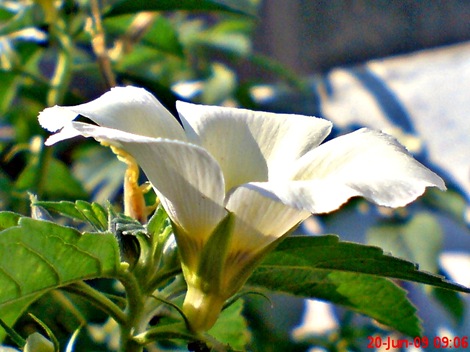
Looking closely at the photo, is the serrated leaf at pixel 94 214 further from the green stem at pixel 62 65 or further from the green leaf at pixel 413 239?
the green leaf at pixel 413 239

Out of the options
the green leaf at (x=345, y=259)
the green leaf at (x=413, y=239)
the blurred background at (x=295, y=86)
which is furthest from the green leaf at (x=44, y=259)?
the green leaf at (x=413, y=239)

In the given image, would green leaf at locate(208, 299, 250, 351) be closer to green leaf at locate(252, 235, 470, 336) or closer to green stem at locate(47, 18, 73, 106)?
green leaf at locate(252, 235, 470, 336)

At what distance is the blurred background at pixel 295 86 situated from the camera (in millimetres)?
874

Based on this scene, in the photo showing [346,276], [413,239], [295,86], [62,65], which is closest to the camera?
[346,276]

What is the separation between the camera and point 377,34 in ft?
5.91

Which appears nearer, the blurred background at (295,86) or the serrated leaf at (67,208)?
the serrated leaf at (67,208)

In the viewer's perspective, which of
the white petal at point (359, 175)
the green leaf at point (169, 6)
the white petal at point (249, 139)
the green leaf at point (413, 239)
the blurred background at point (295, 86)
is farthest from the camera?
the green leaf at point (413, 239)

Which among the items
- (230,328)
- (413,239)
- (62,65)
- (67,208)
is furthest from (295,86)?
(67,208)

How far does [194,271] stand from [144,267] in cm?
3

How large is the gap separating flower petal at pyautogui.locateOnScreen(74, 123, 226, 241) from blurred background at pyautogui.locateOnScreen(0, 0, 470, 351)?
0.43 m

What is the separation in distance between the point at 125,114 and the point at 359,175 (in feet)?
0.42

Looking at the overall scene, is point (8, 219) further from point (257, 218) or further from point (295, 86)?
point (295, 86)

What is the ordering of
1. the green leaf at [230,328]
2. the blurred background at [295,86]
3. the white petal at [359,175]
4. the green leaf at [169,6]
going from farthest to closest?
the blurred background at [295,86] < the green leaf at [169,6] < the green leaf at [230,328] < the white petal at [359,175]

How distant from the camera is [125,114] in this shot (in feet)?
1.21
